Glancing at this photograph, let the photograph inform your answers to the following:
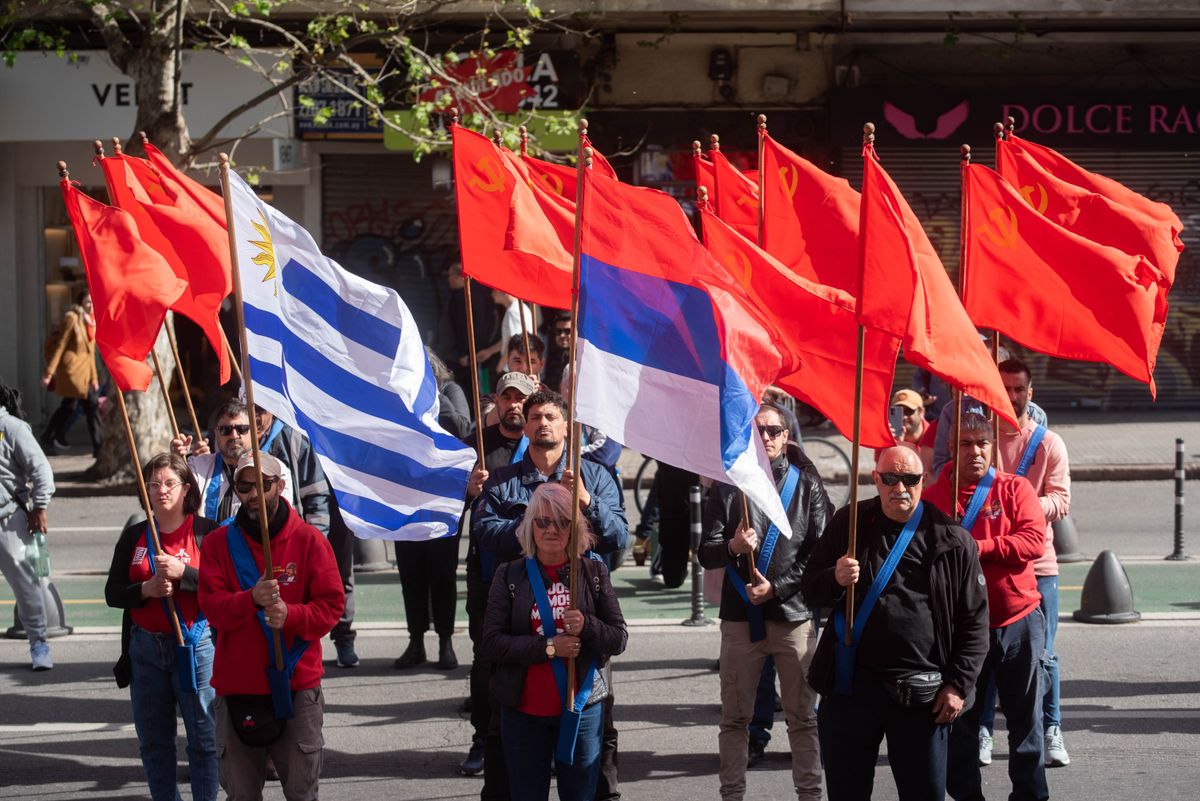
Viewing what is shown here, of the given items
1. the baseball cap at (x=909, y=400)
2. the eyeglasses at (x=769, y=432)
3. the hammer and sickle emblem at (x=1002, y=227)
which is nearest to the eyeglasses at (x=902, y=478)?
the eyeglasses at (x=769, y=432)

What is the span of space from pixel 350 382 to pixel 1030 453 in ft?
10.7

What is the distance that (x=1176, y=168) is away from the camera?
21.2 meters

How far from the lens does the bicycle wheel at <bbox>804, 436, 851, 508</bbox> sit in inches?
629

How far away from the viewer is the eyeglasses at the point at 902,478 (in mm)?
6066

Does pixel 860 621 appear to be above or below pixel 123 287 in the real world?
below

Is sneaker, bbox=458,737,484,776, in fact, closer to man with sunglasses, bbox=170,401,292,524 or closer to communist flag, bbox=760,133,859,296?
man with sunglasses, bbox=170,401,292,524

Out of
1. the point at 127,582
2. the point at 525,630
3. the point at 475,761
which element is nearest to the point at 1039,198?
the point at 525,630

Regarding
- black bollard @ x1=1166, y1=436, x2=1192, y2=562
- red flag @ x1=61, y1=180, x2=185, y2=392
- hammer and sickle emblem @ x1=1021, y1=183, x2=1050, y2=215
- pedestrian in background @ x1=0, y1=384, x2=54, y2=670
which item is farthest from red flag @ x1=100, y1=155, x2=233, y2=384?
black bollard @ x1=1166, y1=436, x2=1192, y2=562

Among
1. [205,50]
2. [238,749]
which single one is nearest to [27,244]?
[205,50]

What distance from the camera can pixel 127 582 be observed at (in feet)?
22.7

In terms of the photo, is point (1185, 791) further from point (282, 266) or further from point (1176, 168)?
point (1176, 168)

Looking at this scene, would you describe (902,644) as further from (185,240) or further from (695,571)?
(695,571)

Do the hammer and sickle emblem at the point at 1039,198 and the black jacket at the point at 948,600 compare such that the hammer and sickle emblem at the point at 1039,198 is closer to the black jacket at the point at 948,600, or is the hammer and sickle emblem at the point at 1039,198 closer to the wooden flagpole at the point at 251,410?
the black jacket at the point at 948,600

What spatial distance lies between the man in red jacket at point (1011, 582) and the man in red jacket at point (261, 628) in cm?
265
